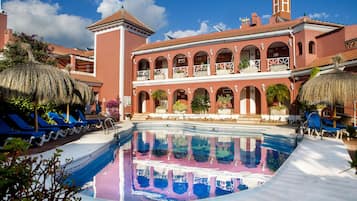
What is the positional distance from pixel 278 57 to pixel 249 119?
19.5 ft

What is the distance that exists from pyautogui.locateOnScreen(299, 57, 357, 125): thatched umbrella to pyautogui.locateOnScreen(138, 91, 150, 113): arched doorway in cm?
1716

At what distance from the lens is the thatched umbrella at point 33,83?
7738 mm

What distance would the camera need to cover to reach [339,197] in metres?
3.85

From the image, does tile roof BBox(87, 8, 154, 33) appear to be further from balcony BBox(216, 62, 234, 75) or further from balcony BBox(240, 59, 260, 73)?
balcony BBox(240, 59, 260, 73)

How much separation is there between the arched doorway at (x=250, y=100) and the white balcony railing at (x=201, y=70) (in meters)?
3.50

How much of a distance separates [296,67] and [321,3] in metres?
8.98

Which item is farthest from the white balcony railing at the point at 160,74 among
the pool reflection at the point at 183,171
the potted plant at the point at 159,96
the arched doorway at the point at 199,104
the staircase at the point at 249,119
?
the pool reflection at the point at 183,171

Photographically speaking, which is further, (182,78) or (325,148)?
(182,78)

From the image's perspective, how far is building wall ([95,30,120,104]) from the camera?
23.6 m

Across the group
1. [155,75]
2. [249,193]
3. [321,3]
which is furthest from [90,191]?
[321,3]

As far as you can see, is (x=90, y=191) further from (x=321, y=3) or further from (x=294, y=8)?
(x=294, y=8)

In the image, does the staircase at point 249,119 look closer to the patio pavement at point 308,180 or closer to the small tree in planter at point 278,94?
the small tree in planter at point 278,94

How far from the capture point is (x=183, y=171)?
22.8ft

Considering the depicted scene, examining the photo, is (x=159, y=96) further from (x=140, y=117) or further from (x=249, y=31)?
(x=249, y=31)
